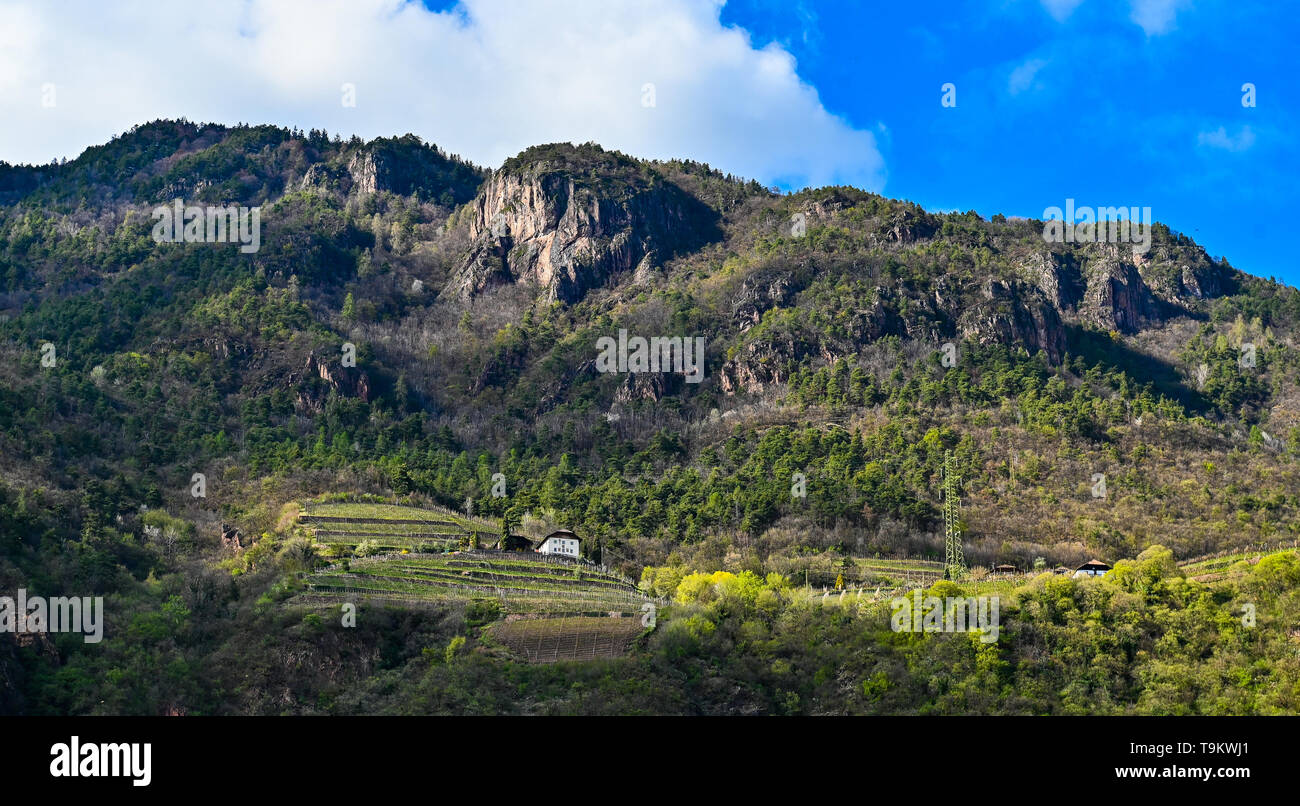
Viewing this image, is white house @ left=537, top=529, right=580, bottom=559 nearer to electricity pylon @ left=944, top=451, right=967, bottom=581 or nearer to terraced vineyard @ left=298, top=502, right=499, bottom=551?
terraced vineyard @ left=298, top=502, right=499, bottom=551

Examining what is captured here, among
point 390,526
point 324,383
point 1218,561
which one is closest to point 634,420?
point 324,383

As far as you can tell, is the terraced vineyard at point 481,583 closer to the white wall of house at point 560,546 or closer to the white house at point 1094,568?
the white wall of house at point 560,546

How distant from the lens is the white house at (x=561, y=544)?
101812 mm

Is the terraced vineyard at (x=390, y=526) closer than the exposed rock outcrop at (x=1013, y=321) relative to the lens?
Yes

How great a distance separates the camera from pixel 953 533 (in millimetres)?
97188

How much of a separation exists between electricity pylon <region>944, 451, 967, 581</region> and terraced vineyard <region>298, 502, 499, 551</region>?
4011 cm

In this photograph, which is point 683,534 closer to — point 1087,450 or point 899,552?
point 899,552

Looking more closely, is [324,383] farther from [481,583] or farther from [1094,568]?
[1094,568]

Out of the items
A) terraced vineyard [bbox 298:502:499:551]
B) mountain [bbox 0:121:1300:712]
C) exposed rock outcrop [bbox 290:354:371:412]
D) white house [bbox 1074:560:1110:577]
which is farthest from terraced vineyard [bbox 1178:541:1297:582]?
exposed rock outcrop [bbox 290:354:371:412]

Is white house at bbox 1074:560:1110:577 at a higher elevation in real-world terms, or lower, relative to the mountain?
lower

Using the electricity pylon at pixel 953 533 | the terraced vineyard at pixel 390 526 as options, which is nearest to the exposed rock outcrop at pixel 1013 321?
the electricity pylon at pixel 953 533

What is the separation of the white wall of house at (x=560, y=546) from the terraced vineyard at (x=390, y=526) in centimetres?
632

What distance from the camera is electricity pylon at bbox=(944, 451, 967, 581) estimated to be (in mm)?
94562
